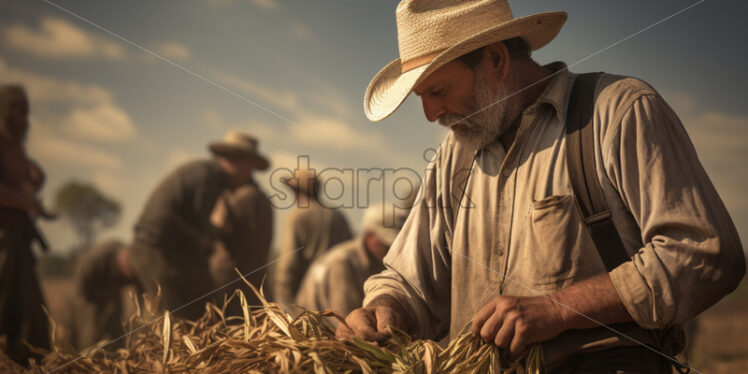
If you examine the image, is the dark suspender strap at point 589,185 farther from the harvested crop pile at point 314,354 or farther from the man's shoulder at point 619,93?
the harvested crop pile at point 314,354

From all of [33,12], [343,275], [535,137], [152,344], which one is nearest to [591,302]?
[535,137]

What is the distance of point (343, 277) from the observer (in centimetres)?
403

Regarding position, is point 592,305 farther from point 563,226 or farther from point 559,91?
point 559,91

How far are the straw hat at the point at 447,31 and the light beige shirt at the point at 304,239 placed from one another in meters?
3.22

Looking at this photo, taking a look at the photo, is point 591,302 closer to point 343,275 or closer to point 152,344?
point 152,344

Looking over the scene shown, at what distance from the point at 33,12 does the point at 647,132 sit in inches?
188

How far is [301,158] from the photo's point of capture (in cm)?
452

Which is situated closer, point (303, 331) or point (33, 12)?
point (303, 331)

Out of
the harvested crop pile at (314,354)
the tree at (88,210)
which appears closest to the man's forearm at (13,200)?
the tree at (88,210)

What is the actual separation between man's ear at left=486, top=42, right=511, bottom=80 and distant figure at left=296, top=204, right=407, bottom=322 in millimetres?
2263

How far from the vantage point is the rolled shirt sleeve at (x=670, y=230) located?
1091mm

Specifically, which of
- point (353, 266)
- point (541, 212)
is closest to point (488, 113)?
point (541, 212)

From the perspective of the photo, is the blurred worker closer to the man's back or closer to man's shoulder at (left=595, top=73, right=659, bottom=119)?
the man's back

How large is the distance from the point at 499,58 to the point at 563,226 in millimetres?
501
